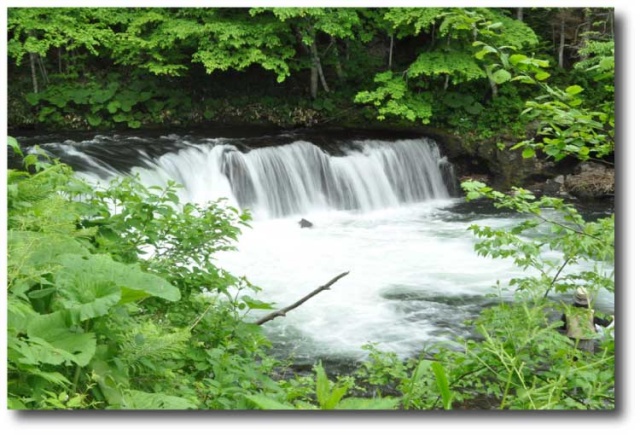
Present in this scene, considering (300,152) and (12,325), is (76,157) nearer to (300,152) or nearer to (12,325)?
(300,152)

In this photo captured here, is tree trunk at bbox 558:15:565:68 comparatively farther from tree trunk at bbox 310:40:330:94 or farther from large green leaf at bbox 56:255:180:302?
large green leaf at bbox 56:255:180:302

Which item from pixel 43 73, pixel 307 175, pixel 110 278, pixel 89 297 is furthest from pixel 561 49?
pixel 43 73

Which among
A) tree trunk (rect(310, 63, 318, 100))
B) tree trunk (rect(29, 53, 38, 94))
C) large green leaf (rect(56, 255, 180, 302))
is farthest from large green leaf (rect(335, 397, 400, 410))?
tree trunk (rect(29, 53, 38, 94))

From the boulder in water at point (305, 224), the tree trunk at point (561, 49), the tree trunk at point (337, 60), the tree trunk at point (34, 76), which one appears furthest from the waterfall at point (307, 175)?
the tree trunk at point (34, 76)

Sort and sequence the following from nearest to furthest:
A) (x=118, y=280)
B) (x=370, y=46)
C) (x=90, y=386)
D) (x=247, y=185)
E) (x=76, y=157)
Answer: (x=90, y=386)
(x=118, y=280)
(x=370, y=46)
(x=76, y=157)
(x=247, y=185)

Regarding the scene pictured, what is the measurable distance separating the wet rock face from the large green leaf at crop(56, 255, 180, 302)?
271 inches

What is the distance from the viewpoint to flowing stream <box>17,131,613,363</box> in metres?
5.04

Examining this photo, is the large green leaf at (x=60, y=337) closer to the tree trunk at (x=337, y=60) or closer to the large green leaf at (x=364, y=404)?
the large green leaf at (x=364, y=404)

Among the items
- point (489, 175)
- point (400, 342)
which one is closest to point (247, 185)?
point (489, 175)

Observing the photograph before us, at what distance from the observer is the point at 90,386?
1.84 m

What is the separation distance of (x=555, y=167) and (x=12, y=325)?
8.58 metres

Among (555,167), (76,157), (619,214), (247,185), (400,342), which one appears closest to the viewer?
(619,214)

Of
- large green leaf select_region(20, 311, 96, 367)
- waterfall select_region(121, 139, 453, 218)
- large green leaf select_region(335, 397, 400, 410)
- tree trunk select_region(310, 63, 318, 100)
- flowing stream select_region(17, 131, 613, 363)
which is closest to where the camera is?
large green leaf select_region(20, 311, 96, 367)

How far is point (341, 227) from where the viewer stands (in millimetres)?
7926
